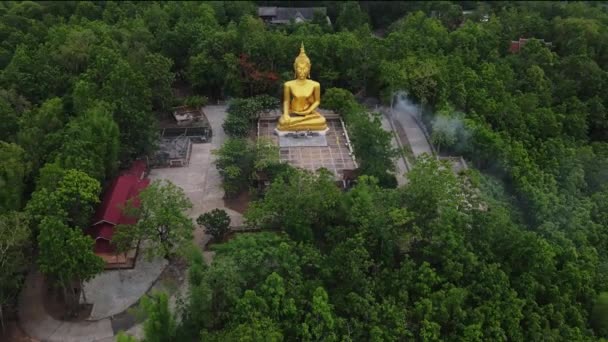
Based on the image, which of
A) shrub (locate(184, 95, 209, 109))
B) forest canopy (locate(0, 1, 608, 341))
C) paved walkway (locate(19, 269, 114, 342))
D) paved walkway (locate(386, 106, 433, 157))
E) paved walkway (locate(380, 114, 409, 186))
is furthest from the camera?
shrub (locate(184, 95, 209, 109))

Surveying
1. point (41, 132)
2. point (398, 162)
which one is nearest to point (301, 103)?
point (398, 162)

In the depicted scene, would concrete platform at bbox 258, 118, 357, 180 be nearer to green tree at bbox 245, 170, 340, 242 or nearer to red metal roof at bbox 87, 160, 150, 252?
green tree at bbox 245, 170, 340, 242

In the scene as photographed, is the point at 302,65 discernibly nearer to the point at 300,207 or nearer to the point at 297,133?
the point at 297,133

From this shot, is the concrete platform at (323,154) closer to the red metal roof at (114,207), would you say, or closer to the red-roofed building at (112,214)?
the red metal roof at (114,207)

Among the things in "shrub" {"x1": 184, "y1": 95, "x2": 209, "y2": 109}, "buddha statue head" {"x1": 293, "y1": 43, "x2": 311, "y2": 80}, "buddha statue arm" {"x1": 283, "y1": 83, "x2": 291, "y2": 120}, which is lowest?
"shrub" {"x1": 184, "y1": 95, "x2": 209, "y2": 109}

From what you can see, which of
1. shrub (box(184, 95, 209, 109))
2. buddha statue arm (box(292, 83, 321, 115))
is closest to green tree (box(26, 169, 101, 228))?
buddha statue arm (box(292, 83, 321, 115))

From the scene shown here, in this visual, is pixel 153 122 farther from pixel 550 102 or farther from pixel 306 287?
pixel 550 102

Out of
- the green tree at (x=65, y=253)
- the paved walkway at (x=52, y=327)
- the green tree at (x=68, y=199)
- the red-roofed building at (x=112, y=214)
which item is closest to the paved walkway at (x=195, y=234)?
the paved walkway at (x=52, y=327)
